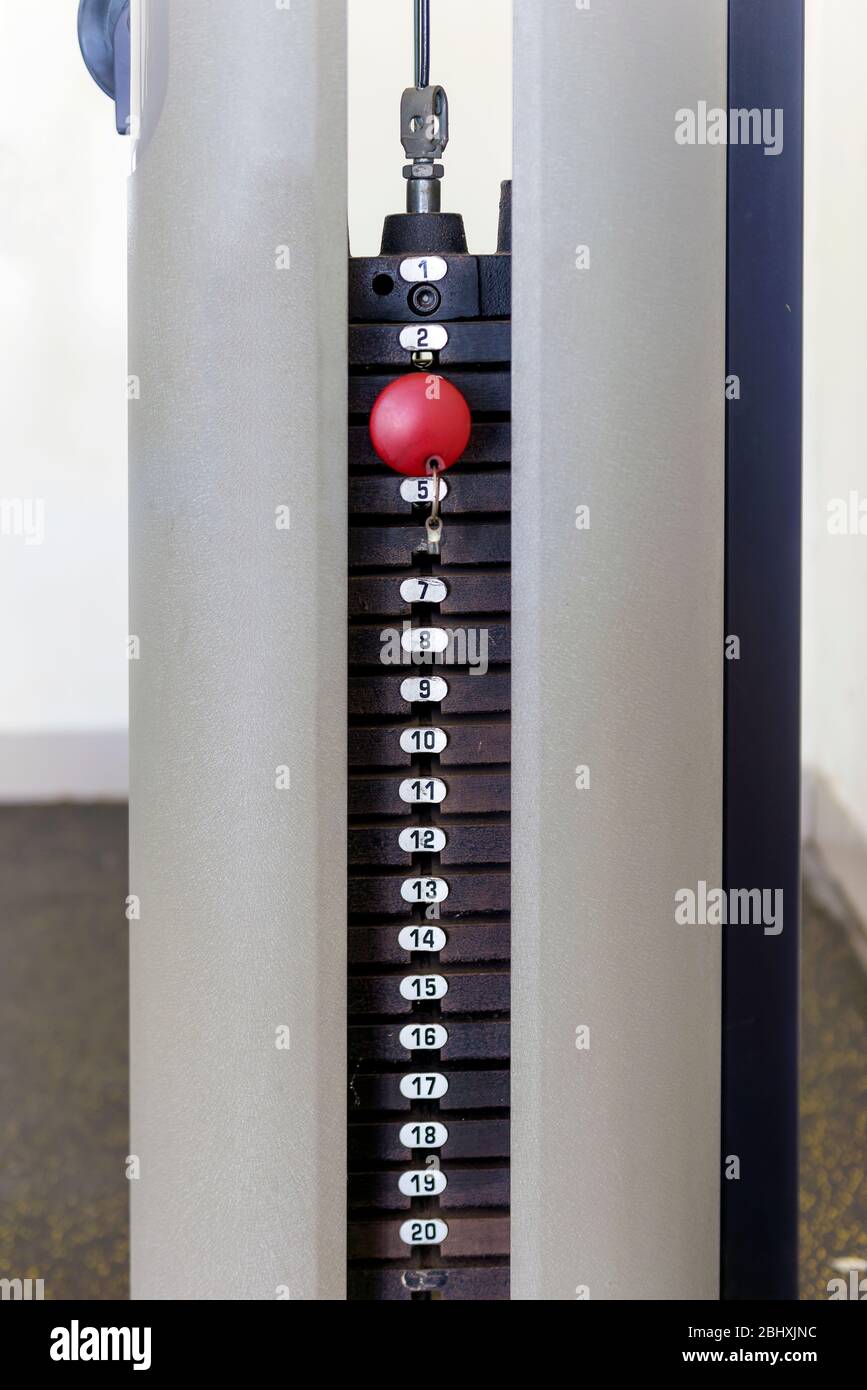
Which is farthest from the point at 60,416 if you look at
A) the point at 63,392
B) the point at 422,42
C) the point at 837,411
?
the point at 422,42

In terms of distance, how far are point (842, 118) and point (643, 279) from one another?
1714mm

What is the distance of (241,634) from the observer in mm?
683

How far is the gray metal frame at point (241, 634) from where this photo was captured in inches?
26.3

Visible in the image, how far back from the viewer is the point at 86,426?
249cm

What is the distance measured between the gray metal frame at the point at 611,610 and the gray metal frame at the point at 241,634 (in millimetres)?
105

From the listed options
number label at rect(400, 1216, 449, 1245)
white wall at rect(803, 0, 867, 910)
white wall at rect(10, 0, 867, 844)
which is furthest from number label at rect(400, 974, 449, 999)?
white wall at rect(803, 0, 867, 910)

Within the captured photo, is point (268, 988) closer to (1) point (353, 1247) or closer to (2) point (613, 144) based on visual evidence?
(1) point (353, 1247)

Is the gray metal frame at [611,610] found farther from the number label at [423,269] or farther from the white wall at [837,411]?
the white wall at [837,411]

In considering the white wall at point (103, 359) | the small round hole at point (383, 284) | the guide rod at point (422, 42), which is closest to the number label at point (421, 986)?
the small round hole at point (383, 284)

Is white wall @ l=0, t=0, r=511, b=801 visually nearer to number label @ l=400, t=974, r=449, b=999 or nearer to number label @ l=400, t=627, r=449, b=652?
number label @ l=400, t=627, r=449, b=652

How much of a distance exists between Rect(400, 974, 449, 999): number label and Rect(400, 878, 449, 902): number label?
1.9 inches

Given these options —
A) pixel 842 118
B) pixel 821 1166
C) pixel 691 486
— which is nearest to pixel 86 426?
pixel 842 118

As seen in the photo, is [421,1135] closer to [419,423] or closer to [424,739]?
[424,739]

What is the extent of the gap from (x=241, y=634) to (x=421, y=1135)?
1.07 feet
